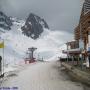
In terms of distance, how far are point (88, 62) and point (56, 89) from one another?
2551cm

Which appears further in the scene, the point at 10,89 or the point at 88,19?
the point at 88,19

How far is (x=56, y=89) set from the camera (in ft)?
108

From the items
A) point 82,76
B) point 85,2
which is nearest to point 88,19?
point 85,2

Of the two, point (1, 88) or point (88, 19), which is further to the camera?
point (88, 19)

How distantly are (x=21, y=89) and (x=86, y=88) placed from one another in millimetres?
8093

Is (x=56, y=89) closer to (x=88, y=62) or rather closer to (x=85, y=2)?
(x=88, y=62)

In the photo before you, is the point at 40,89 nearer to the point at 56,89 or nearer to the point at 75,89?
the point at 56,89

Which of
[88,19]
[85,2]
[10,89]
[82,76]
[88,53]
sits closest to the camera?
[10,89]

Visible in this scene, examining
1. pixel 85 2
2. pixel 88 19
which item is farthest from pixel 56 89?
pixel 85 2

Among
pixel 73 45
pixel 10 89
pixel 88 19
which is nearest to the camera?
pixel 10 89

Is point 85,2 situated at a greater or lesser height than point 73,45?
greater

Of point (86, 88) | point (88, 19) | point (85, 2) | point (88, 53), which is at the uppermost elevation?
point (85, 2)

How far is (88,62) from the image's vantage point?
188 feet

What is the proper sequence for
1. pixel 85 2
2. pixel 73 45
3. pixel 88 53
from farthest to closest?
pixel 73 45 → pixel 85 2 → pixel 88 53
